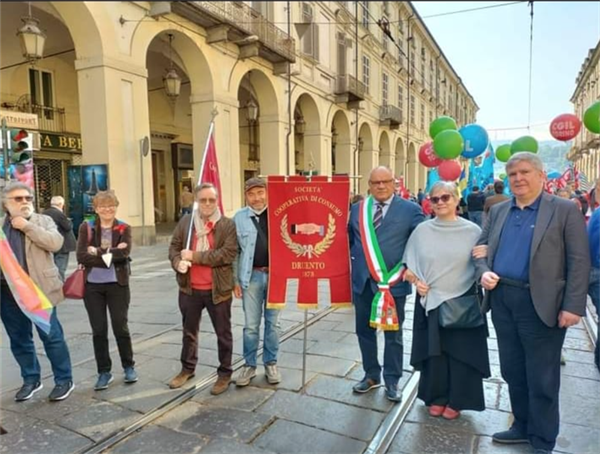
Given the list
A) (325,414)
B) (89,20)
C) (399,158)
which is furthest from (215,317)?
(399,158)

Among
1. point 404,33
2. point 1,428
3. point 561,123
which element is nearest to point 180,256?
point 1,428

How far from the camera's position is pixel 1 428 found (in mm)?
2920

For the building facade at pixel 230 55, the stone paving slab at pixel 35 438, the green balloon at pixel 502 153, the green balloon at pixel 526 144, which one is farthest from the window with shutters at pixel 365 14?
the green balloon at pixel 502 153

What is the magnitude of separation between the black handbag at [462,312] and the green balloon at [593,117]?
195 inches

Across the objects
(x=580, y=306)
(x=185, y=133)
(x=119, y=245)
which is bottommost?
(x=580, y=306)

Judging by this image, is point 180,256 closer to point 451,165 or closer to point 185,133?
point 451,165

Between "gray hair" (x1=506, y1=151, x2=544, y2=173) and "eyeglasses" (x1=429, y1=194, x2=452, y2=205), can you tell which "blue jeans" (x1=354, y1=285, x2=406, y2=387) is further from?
"gray hair" (x1=506, y1=151, x2=544, y2=173)

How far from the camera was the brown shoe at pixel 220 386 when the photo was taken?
362cm

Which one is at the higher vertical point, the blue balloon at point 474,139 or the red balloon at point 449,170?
the blue balloon at point 474,139

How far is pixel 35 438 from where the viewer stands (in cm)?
294

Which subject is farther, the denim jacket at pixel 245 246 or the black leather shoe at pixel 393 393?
the denim jacket at pixel 245 246

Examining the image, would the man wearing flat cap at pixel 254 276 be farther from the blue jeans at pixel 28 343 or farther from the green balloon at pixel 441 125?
the green balloon at pixel 441 125

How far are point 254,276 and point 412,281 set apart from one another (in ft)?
4.47

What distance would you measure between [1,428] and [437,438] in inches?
116
